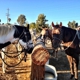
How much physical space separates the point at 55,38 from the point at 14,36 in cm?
137

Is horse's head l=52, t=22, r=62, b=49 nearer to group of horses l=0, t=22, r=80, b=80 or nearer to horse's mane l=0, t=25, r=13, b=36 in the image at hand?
group of horses l=0, t=22, r=80, b=80

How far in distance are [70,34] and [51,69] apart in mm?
1334

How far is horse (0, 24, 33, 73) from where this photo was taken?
3.52m

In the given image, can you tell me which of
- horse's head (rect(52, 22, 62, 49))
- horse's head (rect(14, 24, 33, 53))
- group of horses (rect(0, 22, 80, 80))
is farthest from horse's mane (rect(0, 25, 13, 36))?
horse's head (rect(52, 22, 62, 49))

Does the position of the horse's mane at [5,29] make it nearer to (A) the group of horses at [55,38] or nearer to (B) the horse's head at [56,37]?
(A) the group of horses at [55,38]

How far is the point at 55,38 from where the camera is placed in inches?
175

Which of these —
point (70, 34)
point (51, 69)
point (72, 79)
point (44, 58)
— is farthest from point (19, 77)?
point (44, 58)

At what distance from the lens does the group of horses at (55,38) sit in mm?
3535

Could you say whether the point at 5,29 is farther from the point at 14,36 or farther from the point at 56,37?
the point at 56,37

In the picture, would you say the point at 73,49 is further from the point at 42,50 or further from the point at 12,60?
the point at 12,60

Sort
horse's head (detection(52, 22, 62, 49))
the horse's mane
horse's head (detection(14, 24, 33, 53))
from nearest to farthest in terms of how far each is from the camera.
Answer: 1. the horse's mane
2. horse's head (detection(14, 24, 33, 53))
3. horse's head (detection(52, 22, 62, 49))

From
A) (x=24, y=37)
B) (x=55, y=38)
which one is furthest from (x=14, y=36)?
(x=55, y=38)

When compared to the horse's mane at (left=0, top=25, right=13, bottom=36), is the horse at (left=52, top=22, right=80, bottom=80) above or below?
below

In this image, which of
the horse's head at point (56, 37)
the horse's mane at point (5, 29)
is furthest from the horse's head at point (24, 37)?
the horse's head at point (56, 37)
